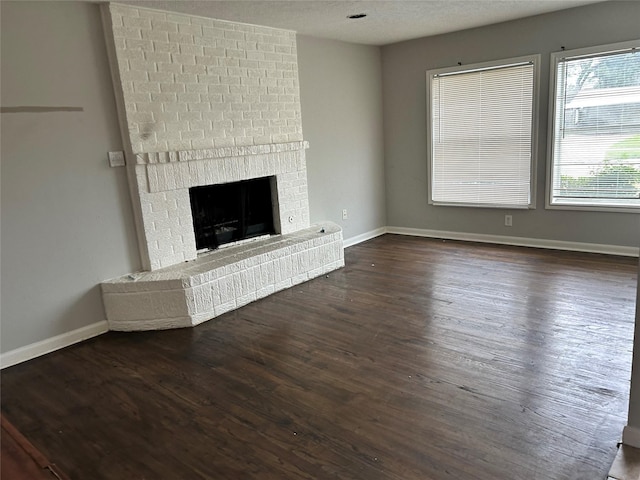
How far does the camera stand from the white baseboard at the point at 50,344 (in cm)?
314

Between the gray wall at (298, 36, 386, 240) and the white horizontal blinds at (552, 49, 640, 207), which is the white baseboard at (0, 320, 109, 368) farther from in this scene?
the white horizontal blinds at (552, 49, 640, 207)

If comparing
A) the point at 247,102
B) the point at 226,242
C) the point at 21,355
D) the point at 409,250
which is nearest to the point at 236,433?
the point at 21,355

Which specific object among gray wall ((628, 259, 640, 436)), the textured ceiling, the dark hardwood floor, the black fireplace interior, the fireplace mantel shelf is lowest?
the dark hardwood floor

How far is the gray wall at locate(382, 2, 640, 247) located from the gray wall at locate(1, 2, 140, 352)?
370 cm

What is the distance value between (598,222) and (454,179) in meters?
1.65

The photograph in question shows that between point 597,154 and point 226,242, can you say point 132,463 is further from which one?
point 597,154

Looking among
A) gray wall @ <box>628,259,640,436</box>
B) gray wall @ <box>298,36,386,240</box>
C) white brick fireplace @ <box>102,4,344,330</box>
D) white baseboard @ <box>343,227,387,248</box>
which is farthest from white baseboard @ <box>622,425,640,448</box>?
white baseboard @ <box>343,227,387,248</box>

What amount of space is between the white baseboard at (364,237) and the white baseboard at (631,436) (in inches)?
159

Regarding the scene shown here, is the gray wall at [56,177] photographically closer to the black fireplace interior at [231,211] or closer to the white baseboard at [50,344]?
the white baseboard at [50,344]

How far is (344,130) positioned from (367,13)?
163 centimetres

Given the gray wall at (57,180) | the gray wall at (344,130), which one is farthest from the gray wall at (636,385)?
the gray wall at (344,130)

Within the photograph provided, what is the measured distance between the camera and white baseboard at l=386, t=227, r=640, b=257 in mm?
4742

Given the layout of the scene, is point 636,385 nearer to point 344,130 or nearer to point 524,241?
point 524,241

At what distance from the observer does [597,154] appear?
4664 millimetres
